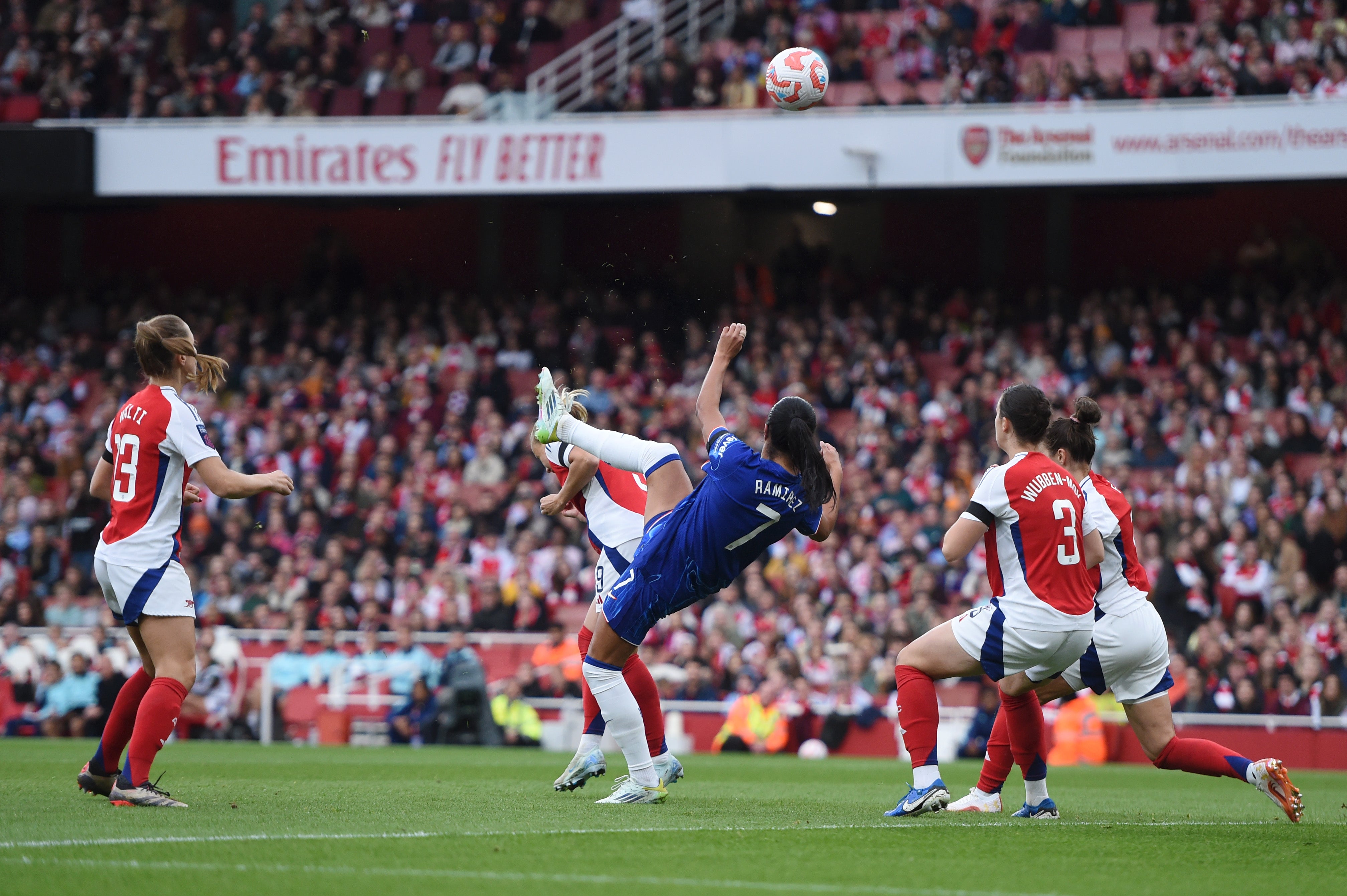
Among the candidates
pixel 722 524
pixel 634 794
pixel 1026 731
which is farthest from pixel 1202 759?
pixel 634 794

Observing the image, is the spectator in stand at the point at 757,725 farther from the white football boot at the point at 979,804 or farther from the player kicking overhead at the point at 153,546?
the player kicking overhead at the point at 153,546

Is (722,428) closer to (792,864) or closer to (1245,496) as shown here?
(792,864)

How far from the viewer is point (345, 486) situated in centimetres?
1992

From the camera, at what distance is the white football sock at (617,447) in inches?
279

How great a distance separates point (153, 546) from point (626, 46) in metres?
16.5

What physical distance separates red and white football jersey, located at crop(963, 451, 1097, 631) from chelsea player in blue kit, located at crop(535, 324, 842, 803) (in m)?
0.71

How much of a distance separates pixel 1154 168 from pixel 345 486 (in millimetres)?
10654

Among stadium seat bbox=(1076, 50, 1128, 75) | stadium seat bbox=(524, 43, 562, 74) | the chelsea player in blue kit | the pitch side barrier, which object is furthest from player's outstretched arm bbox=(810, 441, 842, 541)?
stadium seat bbox=(524, 43, 562, 74)

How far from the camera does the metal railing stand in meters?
21.8

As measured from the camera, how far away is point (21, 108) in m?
23.2

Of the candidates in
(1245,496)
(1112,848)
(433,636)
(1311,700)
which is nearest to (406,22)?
(433,636)

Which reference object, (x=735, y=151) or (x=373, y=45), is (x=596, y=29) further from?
(x=735, y=151)

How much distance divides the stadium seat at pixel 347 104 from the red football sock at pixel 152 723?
16992 mm

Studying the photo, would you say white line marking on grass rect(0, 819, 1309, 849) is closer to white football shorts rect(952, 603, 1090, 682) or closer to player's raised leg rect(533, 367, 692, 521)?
white football shorts rect(952, 603, 1090, 682)
